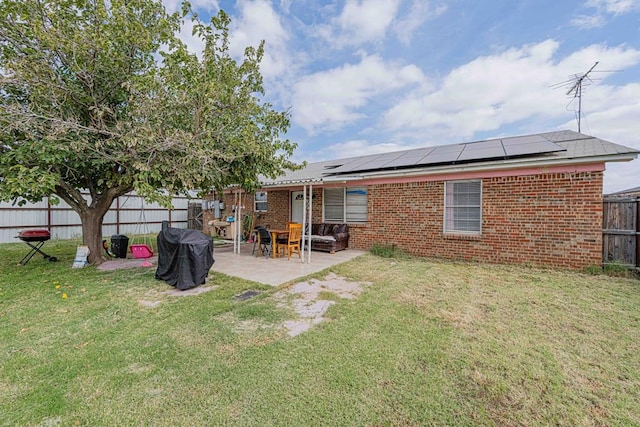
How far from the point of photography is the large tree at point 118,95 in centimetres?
488

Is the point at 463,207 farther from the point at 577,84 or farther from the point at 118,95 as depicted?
the point at 118,95

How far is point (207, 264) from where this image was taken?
18.5 ft

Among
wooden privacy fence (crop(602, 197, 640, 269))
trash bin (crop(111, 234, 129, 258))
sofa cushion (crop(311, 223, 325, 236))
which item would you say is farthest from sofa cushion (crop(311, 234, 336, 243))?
wooden privacy fence (crop(602, 197, 640, 269))

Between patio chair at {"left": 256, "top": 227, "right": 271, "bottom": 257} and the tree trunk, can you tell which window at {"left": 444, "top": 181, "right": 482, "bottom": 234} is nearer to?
patio chair at {"left": 256, "top": 227, "right": 271, "bottom": 257}

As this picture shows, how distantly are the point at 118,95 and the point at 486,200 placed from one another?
954 cm

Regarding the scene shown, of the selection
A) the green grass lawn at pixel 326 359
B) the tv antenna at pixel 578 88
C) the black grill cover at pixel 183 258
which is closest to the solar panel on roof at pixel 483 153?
the green grass lawn at pixel 326 359

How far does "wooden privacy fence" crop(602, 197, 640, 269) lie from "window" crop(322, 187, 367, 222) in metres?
6.15

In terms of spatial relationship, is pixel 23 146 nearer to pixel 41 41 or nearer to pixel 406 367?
pixel 41 41

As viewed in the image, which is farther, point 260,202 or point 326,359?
point 260,202

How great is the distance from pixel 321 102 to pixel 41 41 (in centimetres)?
999

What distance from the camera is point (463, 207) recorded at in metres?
8.07

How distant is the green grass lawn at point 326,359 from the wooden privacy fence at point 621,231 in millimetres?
1652

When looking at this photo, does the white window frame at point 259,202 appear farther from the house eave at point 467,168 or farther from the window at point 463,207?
the window at point 463,207

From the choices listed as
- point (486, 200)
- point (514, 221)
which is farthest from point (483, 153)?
point (514, 221)
